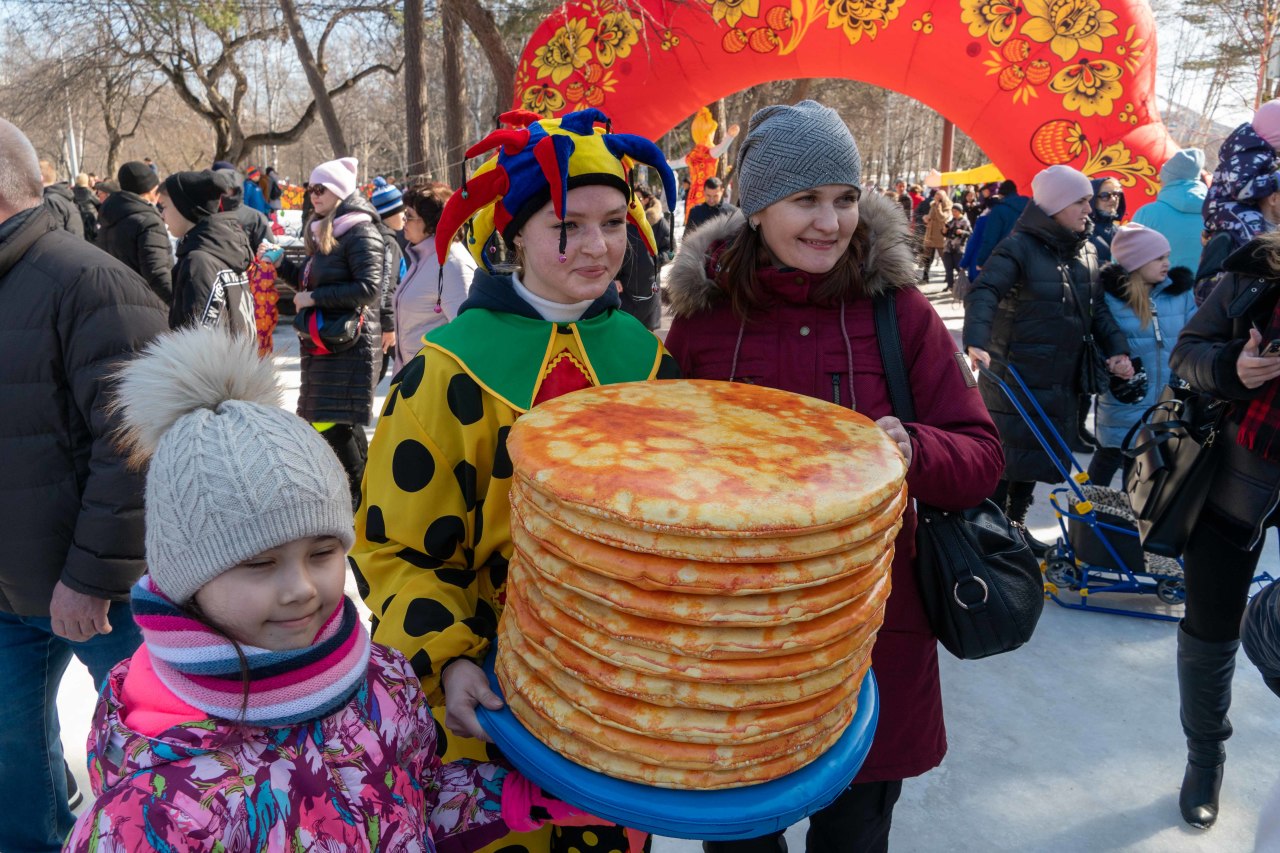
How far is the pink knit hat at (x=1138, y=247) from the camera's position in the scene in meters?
4.48

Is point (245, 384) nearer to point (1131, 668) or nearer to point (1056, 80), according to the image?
point (1131, 668)

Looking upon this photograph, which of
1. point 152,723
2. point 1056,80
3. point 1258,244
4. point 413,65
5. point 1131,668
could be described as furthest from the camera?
point 413,65

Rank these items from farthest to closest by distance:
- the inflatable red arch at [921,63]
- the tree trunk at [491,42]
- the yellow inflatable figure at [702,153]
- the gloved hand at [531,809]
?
the yellow inflatable figure at [702,153]
the tree trunk at [491,42]
the inflatable red arch at [921,63]
the gloved hand at [531,809]

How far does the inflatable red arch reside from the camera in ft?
23.9

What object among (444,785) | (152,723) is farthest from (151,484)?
(444,785)

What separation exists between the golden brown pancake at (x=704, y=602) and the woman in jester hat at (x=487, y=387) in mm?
459

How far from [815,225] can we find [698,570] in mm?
1045

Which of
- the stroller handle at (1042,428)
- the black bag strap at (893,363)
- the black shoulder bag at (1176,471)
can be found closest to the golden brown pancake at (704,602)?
the black bag strap at (893,363)

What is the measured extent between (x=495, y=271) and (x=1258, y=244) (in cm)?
192

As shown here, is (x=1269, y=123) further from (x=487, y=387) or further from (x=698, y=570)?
(x=698, y=570)

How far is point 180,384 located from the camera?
1.22 metres

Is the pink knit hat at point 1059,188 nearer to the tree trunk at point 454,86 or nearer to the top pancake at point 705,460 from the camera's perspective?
the top pancake at point 705,460

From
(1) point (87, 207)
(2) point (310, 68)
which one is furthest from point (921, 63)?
(1) point (87, 207)

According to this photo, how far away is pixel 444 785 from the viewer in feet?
4.80
